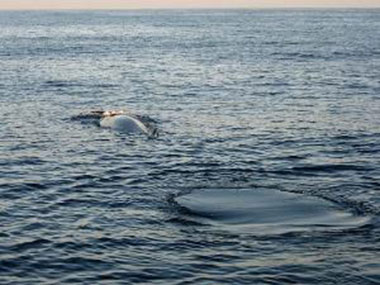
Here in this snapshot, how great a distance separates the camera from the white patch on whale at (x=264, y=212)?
19016 mm

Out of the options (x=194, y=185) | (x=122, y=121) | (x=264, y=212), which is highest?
(x=122, y=121)

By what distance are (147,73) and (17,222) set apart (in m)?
44.2

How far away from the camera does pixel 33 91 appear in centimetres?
4838

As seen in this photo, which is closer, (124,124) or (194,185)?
(194,185)

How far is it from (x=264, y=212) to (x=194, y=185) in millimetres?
4163

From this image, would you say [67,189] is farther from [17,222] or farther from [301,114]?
[301,114]

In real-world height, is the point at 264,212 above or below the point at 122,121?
below

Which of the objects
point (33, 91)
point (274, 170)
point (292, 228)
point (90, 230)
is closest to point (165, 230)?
point (90, 230)

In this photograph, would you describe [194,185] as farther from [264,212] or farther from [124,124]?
[124,124]

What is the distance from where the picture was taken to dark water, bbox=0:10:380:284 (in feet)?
55.1

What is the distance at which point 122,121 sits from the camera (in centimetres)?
3481

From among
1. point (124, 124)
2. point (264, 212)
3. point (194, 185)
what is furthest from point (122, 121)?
point (264, 212)

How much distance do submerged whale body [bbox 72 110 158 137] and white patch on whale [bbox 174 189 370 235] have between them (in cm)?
1146

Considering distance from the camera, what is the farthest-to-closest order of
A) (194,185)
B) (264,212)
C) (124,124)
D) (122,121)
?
(122,121) → (124,124) → (194,185) → (264,212)
